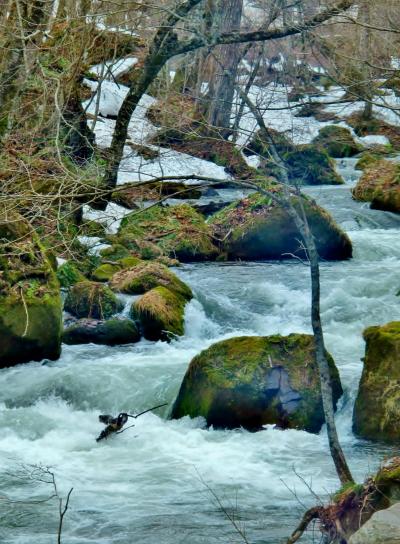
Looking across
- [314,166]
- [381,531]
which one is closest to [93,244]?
[314,166]

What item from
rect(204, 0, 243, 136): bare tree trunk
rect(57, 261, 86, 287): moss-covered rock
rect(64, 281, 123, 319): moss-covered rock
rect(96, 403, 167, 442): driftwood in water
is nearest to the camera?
rect(96, 403, 167, 442): driftwood in water

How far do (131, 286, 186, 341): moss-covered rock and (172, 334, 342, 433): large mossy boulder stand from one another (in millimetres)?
2258

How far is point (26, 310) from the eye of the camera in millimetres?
8773

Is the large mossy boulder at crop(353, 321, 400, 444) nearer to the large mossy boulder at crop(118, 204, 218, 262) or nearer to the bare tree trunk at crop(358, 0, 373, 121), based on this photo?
the bare tree trunk at crop(358, 0, 373, 121)

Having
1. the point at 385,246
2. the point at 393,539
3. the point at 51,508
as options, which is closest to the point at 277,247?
the point at 385,246

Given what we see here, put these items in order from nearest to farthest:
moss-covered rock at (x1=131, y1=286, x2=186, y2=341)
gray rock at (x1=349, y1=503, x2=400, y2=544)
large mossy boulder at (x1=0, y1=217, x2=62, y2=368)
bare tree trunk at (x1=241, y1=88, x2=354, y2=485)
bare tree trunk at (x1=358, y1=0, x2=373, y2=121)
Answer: gray rock at (x1=349, y1=503, x2=400, y2=544), bare tree trunk at (x1=241, y1=88, x2=354, y2=485), bare tree trunk at (x1=358, y1=0, x2=373, y2=121), large mossy boulder at (x1=0, y1=217, x2=62, y2=368), moss-covered rock at (x1=131, y1=286, x2=186, y2=341)

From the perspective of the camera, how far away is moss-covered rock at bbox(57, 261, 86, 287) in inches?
440

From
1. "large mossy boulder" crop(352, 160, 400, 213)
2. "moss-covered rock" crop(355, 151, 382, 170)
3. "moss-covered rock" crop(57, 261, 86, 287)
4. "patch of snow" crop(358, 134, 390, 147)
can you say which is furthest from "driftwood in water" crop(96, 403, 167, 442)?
"patch of snow" crop(358, 134, 390, 147)

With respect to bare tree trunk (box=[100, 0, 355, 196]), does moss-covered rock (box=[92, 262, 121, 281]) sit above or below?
below

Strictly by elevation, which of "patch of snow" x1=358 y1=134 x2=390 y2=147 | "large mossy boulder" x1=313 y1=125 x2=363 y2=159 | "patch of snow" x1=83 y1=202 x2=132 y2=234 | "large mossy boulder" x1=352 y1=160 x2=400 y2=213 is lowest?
"patch of snow" x1=83 y1=202 x2=132 y2=234

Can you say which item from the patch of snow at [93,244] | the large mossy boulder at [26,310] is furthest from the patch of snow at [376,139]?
the large mossy boulder at [26,310]

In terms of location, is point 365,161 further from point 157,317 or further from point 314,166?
point 157,317

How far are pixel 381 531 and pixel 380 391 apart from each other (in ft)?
12.8

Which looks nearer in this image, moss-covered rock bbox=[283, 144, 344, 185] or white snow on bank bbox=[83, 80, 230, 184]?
white snow on bank bbox=[83, 80, 230, 184]
